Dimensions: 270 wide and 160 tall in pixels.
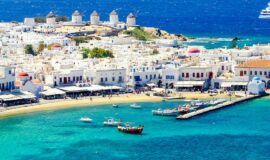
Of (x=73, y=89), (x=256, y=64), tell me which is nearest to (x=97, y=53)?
(x=73, y=89)

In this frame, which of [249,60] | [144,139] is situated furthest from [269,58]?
[144,139]

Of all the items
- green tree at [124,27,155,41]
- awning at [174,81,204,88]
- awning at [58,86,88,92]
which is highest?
green tree at [124,27,155,41]

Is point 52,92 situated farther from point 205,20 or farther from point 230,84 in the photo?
point 205,20

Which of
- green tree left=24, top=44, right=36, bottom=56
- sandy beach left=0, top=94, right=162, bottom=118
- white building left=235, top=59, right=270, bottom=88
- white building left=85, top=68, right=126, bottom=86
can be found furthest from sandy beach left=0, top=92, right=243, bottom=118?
green tree left=24, top=44, right=36, bottom=56

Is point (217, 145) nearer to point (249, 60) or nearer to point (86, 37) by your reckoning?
point (249, 60)

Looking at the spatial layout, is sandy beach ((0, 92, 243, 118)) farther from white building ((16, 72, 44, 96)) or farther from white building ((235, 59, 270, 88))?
white building ((235, 59, 270, 88))

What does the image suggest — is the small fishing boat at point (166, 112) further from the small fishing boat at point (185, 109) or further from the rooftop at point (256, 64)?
the rooftop at point (256, 64)
